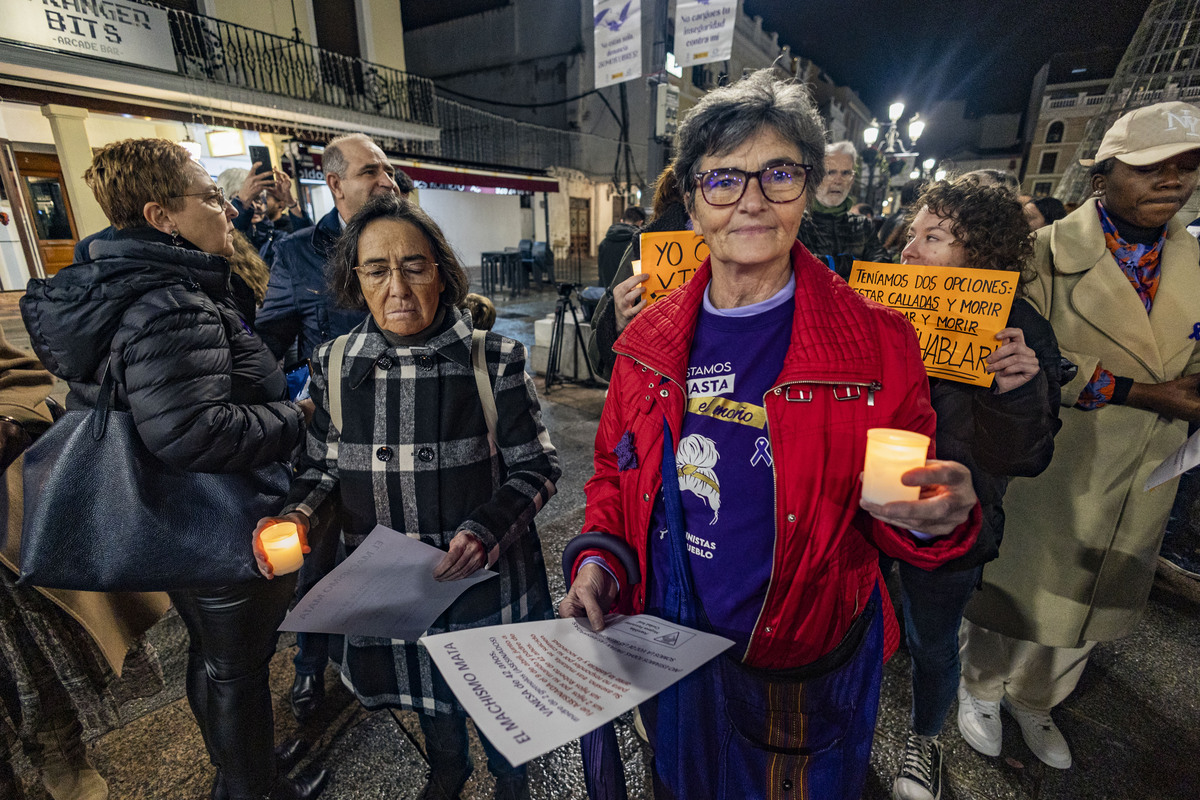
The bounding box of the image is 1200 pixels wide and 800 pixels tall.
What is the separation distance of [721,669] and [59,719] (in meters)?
2.49

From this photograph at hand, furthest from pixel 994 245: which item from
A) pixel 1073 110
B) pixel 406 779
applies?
pixel 1073 110

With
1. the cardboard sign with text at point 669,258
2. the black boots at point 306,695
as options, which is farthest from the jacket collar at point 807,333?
the black boots at point 306,695

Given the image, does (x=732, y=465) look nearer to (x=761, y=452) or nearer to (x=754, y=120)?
(x=761, y=452)

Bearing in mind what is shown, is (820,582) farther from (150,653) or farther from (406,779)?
(150,653)

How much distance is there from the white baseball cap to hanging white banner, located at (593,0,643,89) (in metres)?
6.66

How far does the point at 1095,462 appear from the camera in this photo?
7.06 ft

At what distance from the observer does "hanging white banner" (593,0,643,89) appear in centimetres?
745

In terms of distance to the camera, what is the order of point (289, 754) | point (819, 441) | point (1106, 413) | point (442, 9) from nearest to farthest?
1. point (819, 441)
2. point (1106, 413)
3. point (289, 754)
4. point (442, 9)

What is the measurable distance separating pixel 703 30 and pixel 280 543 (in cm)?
771

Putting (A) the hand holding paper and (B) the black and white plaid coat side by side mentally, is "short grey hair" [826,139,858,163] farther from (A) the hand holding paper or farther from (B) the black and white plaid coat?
(A) the hand holding paper

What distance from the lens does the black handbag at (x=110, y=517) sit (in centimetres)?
147

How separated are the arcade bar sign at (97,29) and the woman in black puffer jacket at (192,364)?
476 inches

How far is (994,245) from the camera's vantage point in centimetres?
178

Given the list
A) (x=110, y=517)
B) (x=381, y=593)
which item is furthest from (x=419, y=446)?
(x=110, y=517)
